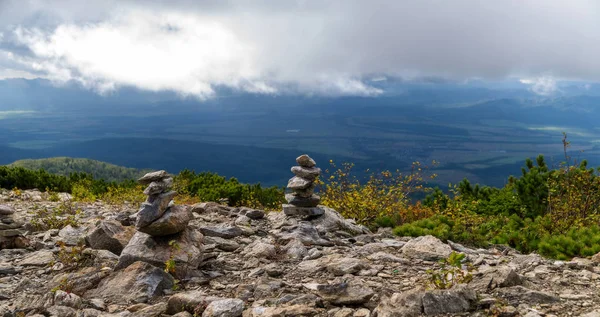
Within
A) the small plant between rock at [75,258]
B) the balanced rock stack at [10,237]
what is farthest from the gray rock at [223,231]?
the balanced rock stack at [10,237]

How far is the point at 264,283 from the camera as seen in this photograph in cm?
916

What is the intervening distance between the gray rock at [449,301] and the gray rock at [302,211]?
29.3ft

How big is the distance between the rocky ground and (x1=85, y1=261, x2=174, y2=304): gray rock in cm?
2

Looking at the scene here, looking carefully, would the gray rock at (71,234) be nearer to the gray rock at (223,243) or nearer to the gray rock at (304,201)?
the gray rock at (223,243)

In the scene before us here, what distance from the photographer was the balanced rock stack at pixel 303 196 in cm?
1611

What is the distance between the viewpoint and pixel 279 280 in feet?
31.0

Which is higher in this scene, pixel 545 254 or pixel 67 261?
pixel 67 261

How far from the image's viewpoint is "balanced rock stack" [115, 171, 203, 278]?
1037 cm

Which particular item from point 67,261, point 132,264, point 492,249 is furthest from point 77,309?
point 492,249

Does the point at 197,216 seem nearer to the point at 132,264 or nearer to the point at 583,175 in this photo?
the point at 132,264

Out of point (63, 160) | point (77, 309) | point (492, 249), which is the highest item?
point (77, 309)

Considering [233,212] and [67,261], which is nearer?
[67,261]

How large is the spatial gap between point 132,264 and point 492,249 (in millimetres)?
11005

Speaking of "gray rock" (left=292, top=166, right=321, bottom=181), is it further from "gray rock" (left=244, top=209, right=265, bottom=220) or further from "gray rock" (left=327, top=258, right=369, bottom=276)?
"gray rock" (left=327, top=258, right=369, bottom=276)
